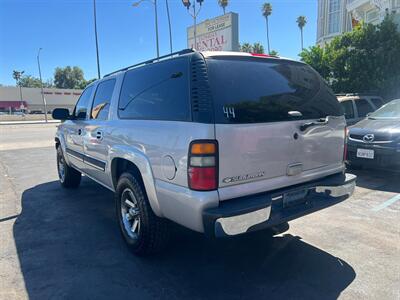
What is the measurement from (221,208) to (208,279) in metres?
0.82

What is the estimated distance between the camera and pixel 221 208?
8.55ft

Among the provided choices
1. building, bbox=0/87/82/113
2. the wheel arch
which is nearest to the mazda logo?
the wheel arch

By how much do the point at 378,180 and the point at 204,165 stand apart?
5.18 m

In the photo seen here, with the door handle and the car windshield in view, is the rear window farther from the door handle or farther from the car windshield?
the car windshield

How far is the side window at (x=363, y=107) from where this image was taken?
902 centimetres

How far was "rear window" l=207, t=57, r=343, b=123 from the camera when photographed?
273 centimetres

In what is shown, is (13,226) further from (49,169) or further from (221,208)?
(49,169)

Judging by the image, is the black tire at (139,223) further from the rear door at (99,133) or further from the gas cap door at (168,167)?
the rear door at (99,133)

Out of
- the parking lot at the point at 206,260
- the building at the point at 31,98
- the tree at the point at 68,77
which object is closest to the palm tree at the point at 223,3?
the building at the point at 31,98

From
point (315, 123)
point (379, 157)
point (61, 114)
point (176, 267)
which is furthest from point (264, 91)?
point (379, 157)

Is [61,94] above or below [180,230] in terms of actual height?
above

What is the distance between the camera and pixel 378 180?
6.41 m

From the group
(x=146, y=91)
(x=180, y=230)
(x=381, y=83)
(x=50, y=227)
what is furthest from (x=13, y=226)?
(x=381, y=83)

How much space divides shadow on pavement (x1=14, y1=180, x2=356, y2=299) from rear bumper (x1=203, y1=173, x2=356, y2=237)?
1.88ft
